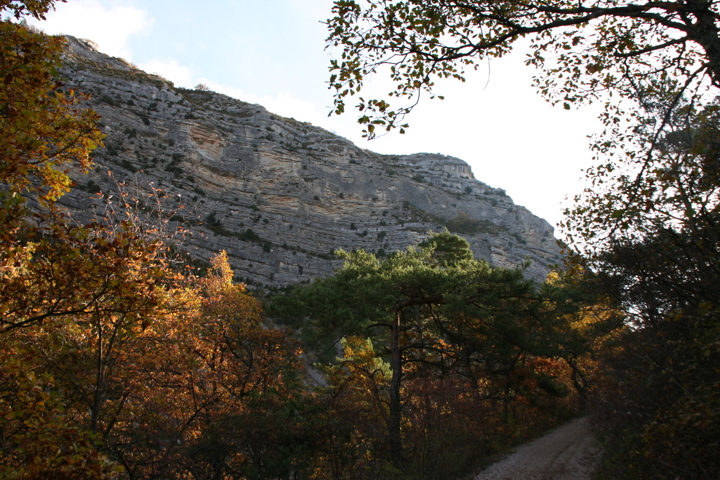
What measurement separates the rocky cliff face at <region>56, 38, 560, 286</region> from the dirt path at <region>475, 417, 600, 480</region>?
37.6m

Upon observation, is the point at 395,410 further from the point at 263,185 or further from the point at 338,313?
the point at 263,185

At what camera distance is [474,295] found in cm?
1155

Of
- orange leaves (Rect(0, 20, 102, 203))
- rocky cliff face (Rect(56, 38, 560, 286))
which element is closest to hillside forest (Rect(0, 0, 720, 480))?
orange leaves (Rect(0, 20, 102, 203))

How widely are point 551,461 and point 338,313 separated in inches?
260

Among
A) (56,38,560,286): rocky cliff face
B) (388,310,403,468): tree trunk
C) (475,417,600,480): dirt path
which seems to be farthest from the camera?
(56,38,560,286): rocky cliff face

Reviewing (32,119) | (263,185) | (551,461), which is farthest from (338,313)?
(263,185)

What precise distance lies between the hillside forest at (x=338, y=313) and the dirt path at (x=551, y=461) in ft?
2.25

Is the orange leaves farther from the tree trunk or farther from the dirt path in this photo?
the dirt path

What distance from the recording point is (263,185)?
60.8m

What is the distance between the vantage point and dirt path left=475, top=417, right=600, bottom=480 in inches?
Answer: 349

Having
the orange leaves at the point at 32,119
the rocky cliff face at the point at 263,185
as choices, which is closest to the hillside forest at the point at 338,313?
the orange leaves at the point at 32,119

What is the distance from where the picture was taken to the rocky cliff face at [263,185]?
4953 cm

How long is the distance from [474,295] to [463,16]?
834cm

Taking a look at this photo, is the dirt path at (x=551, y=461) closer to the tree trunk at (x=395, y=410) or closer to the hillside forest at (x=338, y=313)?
the hillside forest at (x=338, y=313)
